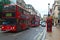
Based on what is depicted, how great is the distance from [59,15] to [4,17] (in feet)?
255

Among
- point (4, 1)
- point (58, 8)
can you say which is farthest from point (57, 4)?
point (4, 1)

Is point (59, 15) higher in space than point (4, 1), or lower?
lower

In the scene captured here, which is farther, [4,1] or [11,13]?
[4,1]

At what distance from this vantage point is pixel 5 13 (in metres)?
33.3

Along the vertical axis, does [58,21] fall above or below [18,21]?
below

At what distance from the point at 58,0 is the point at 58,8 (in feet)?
19.6

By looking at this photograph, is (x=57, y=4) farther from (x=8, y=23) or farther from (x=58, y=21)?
(x=8, y=23)

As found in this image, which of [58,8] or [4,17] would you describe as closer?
[4,17]

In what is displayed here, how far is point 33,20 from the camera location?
203ft

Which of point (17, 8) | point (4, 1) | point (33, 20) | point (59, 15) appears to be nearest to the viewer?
point (17, 8)

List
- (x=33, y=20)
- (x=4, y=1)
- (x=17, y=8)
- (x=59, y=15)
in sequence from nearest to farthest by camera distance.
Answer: (x=17, y=8), (x=33, y=20), (x=4, y=1), (x=59, y=15)

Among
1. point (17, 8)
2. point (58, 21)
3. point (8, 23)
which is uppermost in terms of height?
point (17, 8)

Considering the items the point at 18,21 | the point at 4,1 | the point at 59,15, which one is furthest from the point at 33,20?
the point at 59,15

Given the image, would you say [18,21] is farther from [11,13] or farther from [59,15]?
[59,15]
